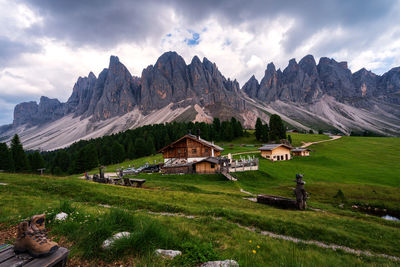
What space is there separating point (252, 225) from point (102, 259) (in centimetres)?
771

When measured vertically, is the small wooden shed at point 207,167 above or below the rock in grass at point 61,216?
below

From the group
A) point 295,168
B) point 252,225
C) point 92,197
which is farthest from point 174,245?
point 295,168

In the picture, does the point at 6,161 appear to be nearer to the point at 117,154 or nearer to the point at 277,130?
the point at 117,154

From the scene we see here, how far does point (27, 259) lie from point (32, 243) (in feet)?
1.05

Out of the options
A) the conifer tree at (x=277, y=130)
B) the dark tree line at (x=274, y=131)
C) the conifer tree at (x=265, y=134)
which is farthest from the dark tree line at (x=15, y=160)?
the conifer tree at (x=277, y=130)

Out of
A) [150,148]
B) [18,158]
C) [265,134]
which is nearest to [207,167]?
[150,148]

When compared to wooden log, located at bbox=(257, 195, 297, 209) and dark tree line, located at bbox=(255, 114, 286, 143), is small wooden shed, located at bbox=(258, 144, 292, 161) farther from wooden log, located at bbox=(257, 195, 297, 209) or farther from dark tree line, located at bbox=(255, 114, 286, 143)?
wooden log, located at bbox=(257, 195, 297, 209)

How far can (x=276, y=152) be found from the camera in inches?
2047

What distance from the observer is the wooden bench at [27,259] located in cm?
330

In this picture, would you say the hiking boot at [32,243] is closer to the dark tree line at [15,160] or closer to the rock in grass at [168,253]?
the rock in grass at [168,253]

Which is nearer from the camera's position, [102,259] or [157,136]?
[102,259]

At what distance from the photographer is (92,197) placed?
12.9 meters

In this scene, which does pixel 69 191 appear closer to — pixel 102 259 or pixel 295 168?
pixel 102 259

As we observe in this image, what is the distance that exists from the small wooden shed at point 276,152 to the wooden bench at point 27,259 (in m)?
52.6
